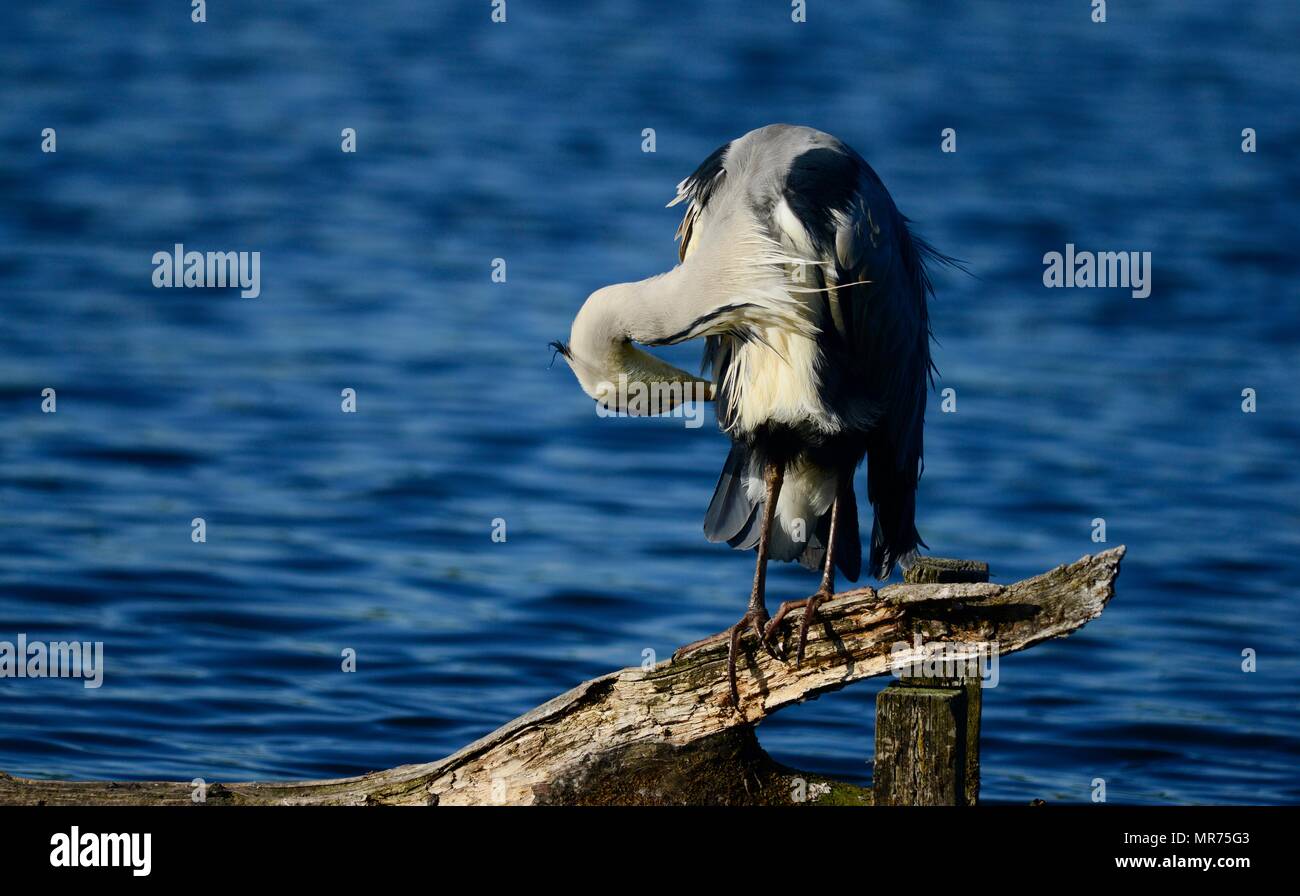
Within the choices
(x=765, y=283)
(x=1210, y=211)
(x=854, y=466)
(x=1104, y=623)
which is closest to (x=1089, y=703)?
(x=1104, y=623)

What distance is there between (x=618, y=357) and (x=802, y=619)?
107 centimetres

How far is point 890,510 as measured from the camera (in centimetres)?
684

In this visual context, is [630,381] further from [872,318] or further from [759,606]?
[872,318]

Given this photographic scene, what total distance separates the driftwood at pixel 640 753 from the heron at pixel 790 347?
8 centimetres

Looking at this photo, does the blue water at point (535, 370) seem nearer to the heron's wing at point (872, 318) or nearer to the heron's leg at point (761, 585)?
the heron's wing at point (872, 318)

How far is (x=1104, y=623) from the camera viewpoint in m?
10.7

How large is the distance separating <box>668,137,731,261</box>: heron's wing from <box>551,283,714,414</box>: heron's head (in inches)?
33.7

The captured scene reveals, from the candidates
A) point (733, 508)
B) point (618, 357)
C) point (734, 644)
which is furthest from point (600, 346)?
point (733, 508)

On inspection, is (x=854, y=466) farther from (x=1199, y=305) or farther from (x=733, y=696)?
(x=1199, y=305)

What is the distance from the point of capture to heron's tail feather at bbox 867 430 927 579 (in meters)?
6.79

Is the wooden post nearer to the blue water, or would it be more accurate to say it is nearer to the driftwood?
the driftwood

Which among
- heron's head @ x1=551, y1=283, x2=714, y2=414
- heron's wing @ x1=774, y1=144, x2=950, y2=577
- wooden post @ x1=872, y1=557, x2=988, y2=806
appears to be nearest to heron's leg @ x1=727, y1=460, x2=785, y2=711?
heron's wing @ x1=774, y1=144, x2=950, y2=577

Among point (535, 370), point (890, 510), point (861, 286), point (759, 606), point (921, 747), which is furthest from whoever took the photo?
point (535, 370)

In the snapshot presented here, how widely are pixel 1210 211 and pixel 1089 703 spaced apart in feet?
41.4
